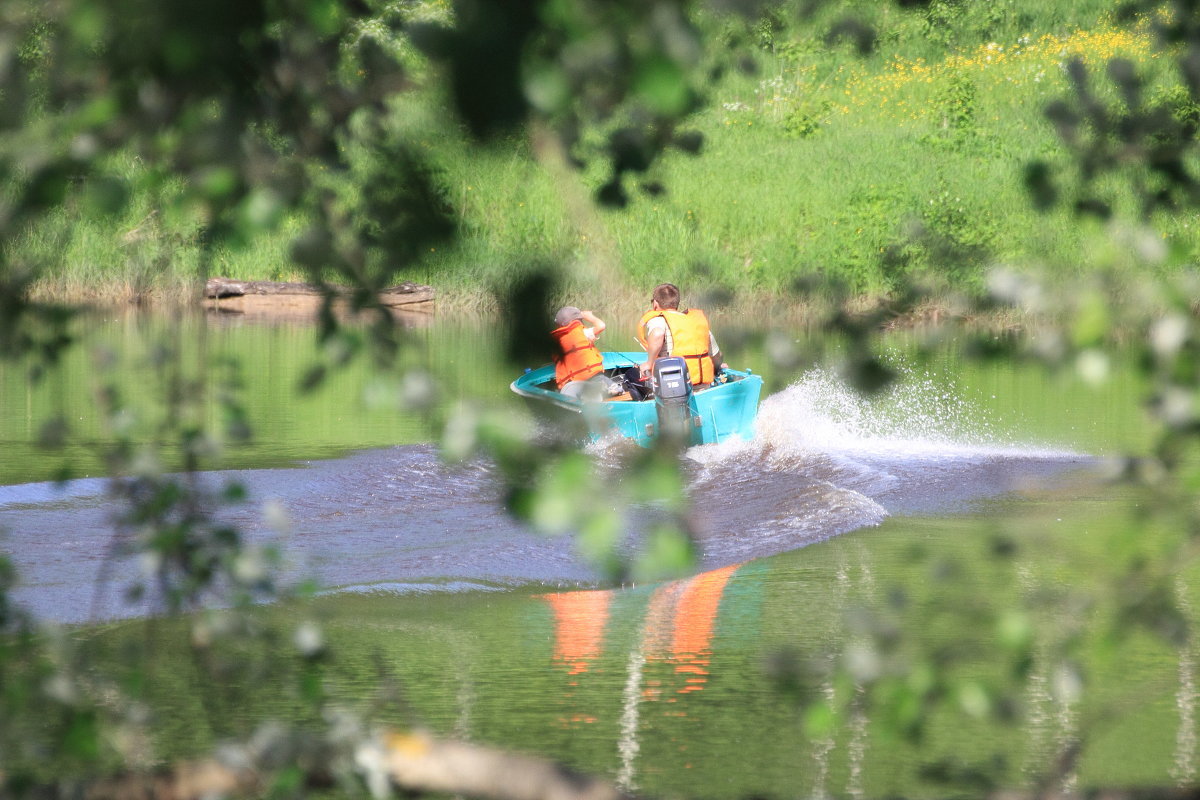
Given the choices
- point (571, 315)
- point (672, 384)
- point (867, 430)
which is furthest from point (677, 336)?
point (571, 315)

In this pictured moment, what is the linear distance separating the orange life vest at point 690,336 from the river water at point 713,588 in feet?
2.32

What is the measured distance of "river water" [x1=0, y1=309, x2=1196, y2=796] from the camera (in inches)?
79.0

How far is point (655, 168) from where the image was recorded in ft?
6.74

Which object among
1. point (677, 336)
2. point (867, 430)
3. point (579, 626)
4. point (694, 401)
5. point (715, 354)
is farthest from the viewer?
point (867, 430)

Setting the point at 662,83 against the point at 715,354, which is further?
the point at 715,354

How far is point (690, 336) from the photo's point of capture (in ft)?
39.4

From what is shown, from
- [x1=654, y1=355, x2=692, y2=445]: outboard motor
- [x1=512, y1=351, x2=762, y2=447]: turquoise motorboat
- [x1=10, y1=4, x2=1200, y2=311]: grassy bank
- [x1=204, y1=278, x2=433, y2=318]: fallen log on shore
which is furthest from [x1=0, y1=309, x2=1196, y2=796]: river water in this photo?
[x1=204, y1=278, x2=433, y2=318]: fallen log on shore

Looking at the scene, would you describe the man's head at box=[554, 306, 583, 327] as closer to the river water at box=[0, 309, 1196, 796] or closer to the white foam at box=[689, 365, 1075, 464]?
the river water at box=[0, 309, 1196, 796]

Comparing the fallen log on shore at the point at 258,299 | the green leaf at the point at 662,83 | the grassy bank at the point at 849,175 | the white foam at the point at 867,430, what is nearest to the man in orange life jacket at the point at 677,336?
the white foam at the point at 867,430

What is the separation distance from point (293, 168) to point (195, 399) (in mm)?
443

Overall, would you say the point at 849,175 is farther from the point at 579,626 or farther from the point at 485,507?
the point at 579,626

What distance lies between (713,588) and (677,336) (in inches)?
184

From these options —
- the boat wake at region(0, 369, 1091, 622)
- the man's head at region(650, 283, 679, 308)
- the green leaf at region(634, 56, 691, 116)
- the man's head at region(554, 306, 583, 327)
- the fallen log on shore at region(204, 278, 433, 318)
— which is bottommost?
the boat wake at region(0, 369, 1091, 622)

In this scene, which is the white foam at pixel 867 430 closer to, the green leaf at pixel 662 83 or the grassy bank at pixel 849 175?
the grassy bank at pixel 849 175
